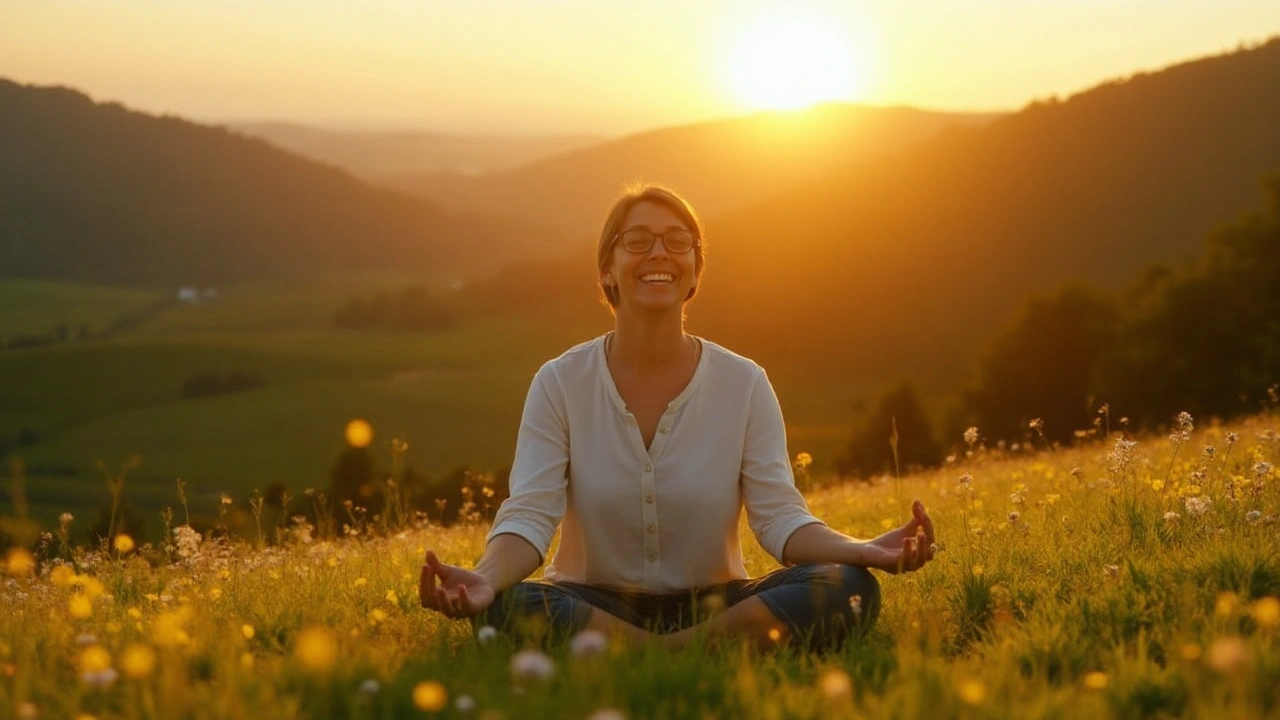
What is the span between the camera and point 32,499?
6812 centimetres

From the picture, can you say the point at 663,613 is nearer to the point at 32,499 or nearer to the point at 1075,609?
the point at 1075,609

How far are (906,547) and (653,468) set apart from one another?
4.13 feet

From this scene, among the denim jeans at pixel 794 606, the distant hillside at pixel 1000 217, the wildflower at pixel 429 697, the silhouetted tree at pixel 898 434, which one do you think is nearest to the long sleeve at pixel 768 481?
the denim jeans at pixel 794 606

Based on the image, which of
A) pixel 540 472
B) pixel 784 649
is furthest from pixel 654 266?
pixel 784 649

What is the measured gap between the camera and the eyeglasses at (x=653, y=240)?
5.22 metres

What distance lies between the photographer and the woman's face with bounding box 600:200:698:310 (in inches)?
205

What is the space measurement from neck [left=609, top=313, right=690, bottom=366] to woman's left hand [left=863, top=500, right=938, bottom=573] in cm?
133

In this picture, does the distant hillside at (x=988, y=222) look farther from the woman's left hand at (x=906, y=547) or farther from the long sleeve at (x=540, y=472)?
the woman's left hand at (x=906, y=547)

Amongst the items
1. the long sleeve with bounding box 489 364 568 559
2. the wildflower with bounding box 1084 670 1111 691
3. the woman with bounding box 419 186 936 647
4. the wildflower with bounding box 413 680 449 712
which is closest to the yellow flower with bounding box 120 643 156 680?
the wildflower with bounding box 413 680 449 712

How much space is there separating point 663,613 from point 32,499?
242 ft

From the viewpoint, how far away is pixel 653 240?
206 inches

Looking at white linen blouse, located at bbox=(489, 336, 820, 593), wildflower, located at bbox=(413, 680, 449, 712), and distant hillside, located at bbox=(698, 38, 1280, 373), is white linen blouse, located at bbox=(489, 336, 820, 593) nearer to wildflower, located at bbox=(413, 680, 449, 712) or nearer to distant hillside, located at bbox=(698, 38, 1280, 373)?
wildflower, located at bbox=(413, 680, 449, 712)

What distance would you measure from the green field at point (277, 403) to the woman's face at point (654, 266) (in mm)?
54438

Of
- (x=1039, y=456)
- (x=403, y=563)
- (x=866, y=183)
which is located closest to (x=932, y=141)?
(x=866, y=183)
